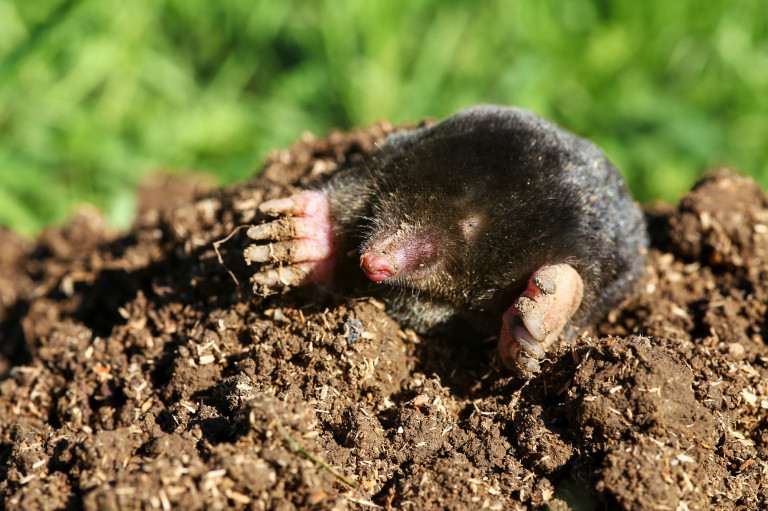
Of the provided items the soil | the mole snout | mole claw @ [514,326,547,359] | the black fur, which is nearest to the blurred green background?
the soil

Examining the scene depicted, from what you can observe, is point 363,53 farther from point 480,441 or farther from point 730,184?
point 480,441

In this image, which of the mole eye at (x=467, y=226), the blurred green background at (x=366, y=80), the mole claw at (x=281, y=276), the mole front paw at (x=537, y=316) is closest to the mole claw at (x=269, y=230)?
the mole claw at (x=281, y=276)

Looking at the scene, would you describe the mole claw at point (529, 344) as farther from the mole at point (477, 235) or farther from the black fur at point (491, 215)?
the black fur at point (491, 215)

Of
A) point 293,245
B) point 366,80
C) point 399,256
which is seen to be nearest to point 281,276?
point 293,245

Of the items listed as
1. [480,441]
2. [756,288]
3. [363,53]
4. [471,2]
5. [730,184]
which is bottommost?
[480,441]

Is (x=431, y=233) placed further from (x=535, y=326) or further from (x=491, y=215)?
(x=535, y=326)

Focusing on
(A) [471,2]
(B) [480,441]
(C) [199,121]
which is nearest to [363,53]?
(A) [471,2]
